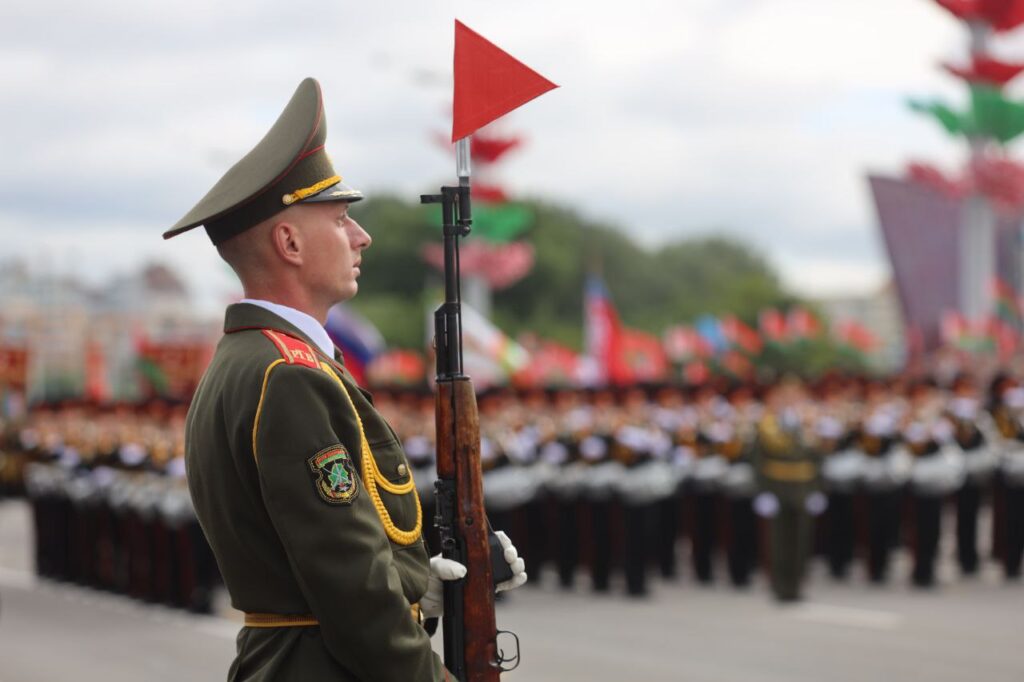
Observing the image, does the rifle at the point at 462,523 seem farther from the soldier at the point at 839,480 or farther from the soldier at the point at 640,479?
the soldier at the point at 839,480

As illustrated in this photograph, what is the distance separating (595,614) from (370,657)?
9235 millimetres

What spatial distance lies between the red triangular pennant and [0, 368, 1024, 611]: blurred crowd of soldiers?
8.90m

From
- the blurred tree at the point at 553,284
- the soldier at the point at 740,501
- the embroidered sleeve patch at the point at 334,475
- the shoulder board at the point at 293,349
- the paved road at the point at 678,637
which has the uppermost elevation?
the blurred tree at the point at 553,284

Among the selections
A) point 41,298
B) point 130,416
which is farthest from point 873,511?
point 41,298

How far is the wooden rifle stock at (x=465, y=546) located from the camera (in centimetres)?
272

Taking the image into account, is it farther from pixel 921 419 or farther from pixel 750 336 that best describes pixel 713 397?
pixel 750 336

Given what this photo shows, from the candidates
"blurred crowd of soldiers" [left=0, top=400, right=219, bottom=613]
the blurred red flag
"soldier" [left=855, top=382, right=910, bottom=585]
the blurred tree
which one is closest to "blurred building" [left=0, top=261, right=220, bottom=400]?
the blurred tree

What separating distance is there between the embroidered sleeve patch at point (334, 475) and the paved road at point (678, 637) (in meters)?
6.25

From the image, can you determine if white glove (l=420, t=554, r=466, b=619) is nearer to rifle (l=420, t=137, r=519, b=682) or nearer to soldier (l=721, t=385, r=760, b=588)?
rifle (l=420, t=137, r=519, b=682)

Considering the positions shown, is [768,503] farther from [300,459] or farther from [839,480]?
[300,459]

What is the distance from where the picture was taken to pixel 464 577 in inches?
107

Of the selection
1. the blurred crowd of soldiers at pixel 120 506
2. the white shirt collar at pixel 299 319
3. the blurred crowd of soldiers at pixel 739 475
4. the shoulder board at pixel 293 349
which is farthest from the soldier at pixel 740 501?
the shoulder board at pixel 293 349

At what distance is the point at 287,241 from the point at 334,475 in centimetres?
52

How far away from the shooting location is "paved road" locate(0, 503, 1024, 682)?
28.4 feet
